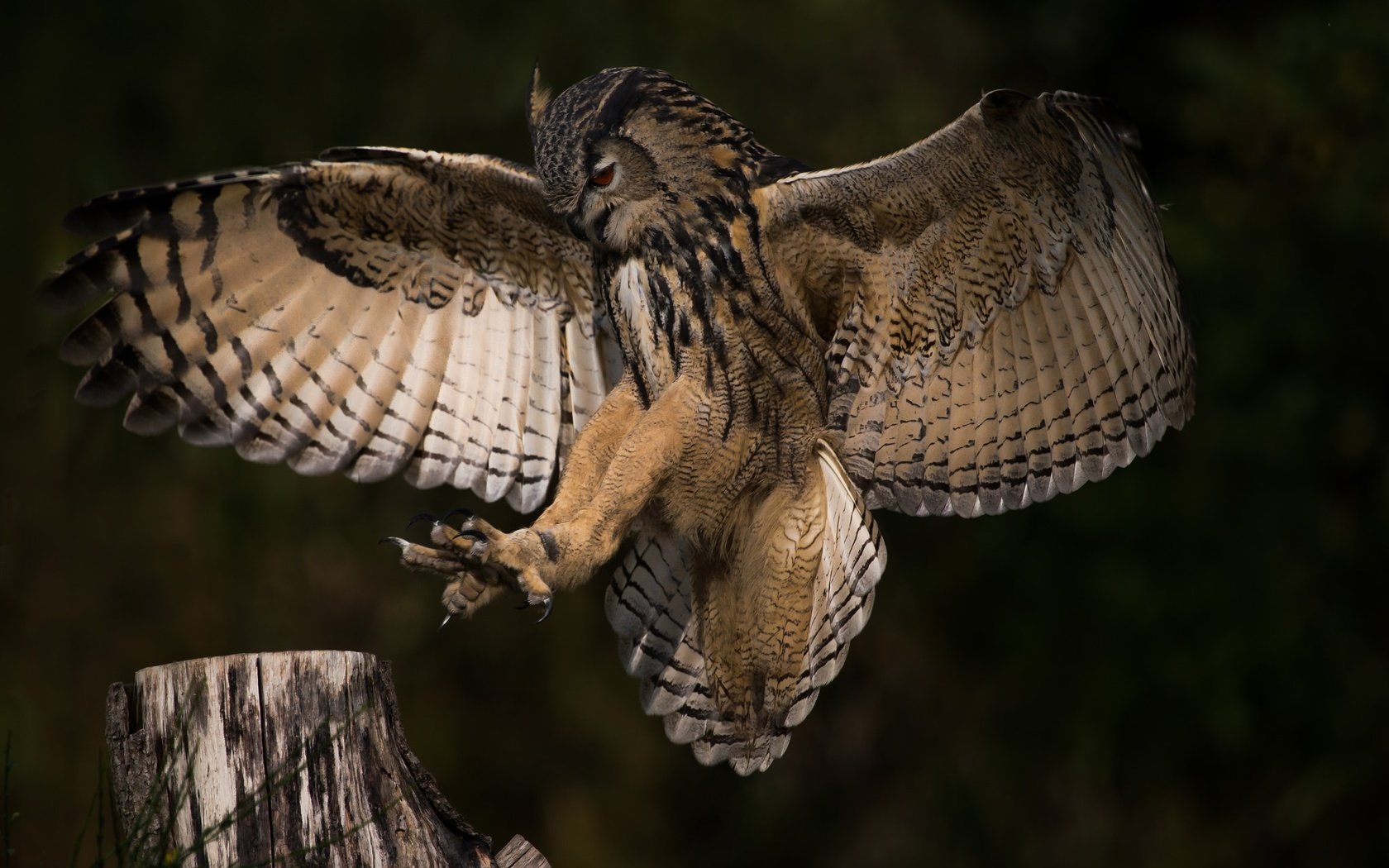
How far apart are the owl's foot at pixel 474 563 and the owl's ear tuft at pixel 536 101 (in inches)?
42.1

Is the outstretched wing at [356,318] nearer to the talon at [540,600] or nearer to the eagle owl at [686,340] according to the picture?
the eagle owl at [686,340]

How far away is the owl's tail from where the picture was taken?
10.9 feet

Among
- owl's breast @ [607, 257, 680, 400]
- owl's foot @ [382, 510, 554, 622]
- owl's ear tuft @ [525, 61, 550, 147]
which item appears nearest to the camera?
owl's foot @ [382, 510, 554, 622]

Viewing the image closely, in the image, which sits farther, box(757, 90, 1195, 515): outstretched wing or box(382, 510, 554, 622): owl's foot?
box(757, 90, 1195, 515): outstretched wing

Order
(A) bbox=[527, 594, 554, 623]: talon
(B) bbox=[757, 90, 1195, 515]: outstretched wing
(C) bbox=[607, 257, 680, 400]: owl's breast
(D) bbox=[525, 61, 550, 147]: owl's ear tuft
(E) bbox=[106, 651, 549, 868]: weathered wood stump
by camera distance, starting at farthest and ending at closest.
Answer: (D) bbox=[525, 61, 550, 147]: owl's ear tuft < (C) bbox=[607, 257, 680, 400]: owl's breast < (B) bbox=[757, 90, 1195, 515]: outstretched wing < (A) bbox=[527, 594, 554, 623]: talon < (E) bbox=[106, 651, 549, 868]: weathered wood stump

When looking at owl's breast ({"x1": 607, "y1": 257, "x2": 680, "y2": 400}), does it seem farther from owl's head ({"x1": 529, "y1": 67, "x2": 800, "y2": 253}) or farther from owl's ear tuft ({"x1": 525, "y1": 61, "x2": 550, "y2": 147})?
owl's ear tuft ({"x1": 525, "y1": 61, "x2": 550, "y2": 147})

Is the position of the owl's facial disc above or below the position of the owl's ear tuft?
below

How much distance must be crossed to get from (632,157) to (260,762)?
153 cm

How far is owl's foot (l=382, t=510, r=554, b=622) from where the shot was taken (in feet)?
8.25

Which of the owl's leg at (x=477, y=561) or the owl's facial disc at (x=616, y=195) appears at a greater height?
the owl's facial disc at (x=616, y=195)

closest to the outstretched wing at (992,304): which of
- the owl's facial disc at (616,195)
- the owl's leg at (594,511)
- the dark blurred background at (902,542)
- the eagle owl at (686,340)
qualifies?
the eagle owl at (686,340)

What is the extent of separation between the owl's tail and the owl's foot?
726 millimetres

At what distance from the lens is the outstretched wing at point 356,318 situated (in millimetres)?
3072

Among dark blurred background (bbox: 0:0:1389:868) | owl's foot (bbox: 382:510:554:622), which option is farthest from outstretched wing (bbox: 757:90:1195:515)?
dark blurred background (bbox: 0:0:1389:868)
